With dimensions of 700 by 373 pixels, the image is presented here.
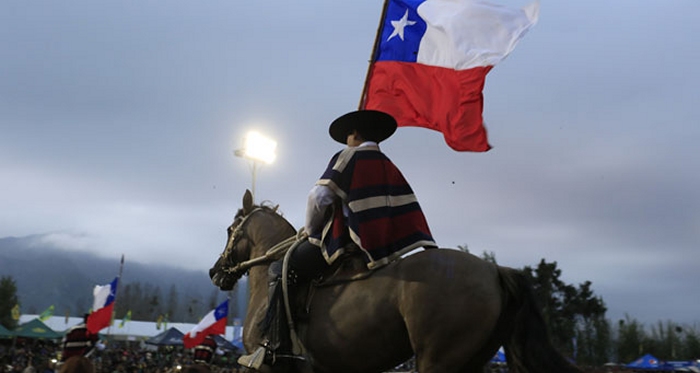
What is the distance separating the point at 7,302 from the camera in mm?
61031

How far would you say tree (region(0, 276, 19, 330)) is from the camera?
196 feet

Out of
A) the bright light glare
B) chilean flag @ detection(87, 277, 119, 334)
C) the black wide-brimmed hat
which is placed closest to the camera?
the black wide-brimmed hat

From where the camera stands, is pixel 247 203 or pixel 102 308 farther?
pixel 102 308

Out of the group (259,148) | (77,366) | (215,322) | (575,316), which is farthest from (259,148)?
(575,316)

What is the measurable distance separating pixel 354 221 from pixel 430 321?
→ 45.7 inches

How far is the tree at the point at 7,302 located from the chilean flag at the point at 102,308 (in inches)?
1937

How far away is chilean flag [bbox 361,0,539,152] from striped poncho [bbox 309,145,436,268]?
153cm

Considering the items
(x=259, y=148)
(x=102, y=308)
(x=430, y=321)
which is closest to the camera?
(x=430, y=321)

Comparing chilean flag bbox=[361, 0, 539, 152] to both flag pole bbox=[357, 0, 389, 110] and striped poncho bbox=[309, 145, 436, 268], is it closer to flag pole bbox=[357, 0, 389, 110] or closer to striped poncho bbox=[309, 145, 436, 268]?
flag pole bbox=[357, 0, 389, 110]

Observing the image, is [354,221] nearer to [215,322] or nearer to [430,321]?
[430,321]

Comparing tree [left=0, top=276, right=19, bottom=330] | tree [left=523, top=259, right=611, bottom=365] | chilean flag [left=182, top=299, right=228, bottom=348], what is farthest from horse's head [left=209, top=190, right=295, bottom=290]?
tree [left=0, top=276, right=19, bottom=330]

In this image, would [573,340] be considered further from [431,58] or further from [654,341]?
[431,58]

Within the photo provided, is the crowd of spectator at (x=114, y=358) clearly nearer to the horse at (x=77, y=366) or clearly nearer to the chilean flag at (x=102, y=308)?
the chilean flag at (x=102, y=308)

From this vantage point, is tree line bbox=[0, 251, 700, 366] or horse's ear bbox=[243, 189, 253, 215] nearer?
horse's ear bbox=[243, 189, 253, 215]
